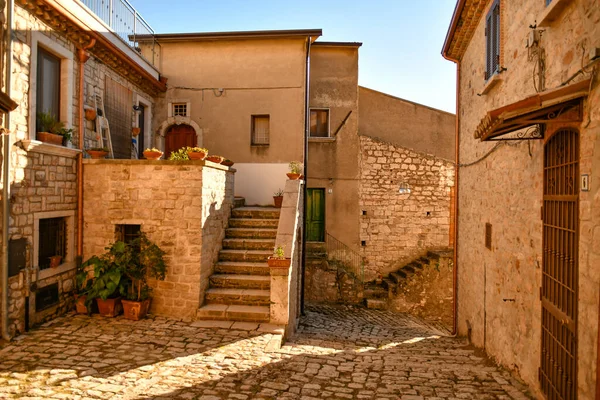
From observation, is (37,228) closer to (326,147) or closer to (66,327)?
(66,327)

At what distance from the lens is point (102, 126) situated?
868 centimetres

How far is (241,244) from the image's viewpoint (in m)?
8.66

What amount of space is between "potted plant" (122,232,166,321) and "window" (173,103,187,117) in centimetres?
550

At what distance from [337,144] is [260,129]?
2958mm

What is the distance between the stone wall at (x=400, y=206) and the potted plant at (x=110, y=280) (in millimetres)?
8479

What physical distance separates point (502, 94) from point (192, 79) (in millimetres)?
8738

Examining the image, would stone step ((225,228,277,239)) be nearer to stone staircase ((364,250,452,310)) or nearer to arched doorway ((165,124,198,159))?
arched doorway ((165,124,198,159))

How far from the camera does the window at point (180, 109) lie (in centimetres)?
1198

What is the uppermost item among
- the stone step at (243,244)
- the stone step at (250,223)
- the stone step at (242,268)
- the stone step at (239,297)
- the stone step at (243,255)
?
the stone step at (250,223)

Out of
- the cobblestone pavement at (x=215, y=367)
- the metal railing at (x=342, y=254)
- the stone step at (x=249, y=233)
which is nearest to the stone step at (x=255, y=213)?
the stone step at (x=249, y=233)

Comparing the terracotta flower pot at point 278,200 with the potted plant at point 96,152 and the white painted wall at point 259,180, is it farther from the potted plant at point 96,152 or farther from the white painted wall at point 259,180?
the potted plant at point 96,152

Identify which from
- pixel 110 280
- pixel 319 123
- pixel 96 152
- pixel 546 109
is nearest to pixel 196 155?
pixel 96 152

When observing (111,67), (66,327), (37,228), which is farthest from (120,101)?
(66,327)

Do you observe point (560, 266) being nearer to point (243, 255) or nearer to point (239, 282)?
point (239, 282)
